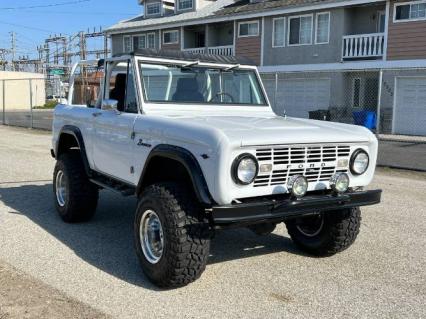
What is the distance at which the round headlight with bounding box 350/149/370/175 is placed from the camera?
4.64 metres

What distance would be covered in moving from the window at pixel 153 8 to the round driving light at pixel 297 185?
101 ft

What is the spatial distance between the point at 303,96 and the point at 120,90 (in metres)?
19.0

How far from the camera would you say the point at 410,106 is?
2059 centimetres

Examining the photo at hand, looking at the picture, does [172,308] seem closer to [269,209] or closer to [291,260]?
[269,209]

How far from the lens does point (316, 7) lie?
23094 mm

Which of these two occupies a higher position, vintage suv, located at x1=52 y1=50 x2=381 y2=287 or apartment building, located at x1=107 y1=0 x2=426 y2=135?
apartment building, located at x1=107 y1=0 x2=426 y2=135

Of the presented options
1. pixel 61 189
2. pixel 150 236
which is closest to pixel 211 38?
pixel 61 189

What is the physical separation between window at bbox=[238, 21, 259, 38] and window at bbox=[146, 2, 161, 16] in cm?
829

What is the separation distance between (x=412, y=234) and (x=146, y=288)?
Result: 3.41 metres

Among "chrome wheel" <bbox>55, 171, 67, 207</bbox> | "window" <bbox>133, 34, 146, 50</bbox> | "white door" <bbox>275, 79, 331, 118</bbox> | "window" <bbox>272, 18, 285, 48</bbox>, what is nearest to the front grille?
"chrome wheel" <bbox>55, 171, 67, 207</bbox>

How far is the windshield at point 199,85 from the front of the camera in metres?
5.38

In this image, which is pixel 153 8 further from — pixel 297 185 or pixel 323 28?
pixel 297 185

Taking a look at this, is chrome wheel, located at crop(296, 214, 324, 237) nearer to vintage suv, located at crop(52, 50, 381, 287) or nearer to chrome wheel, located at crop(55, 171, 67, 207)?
vintage suv, located at crop(52, 50, 381, 287)

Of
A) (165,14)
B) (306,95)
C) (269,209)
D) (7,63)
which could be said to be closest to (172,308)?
(269,209)
